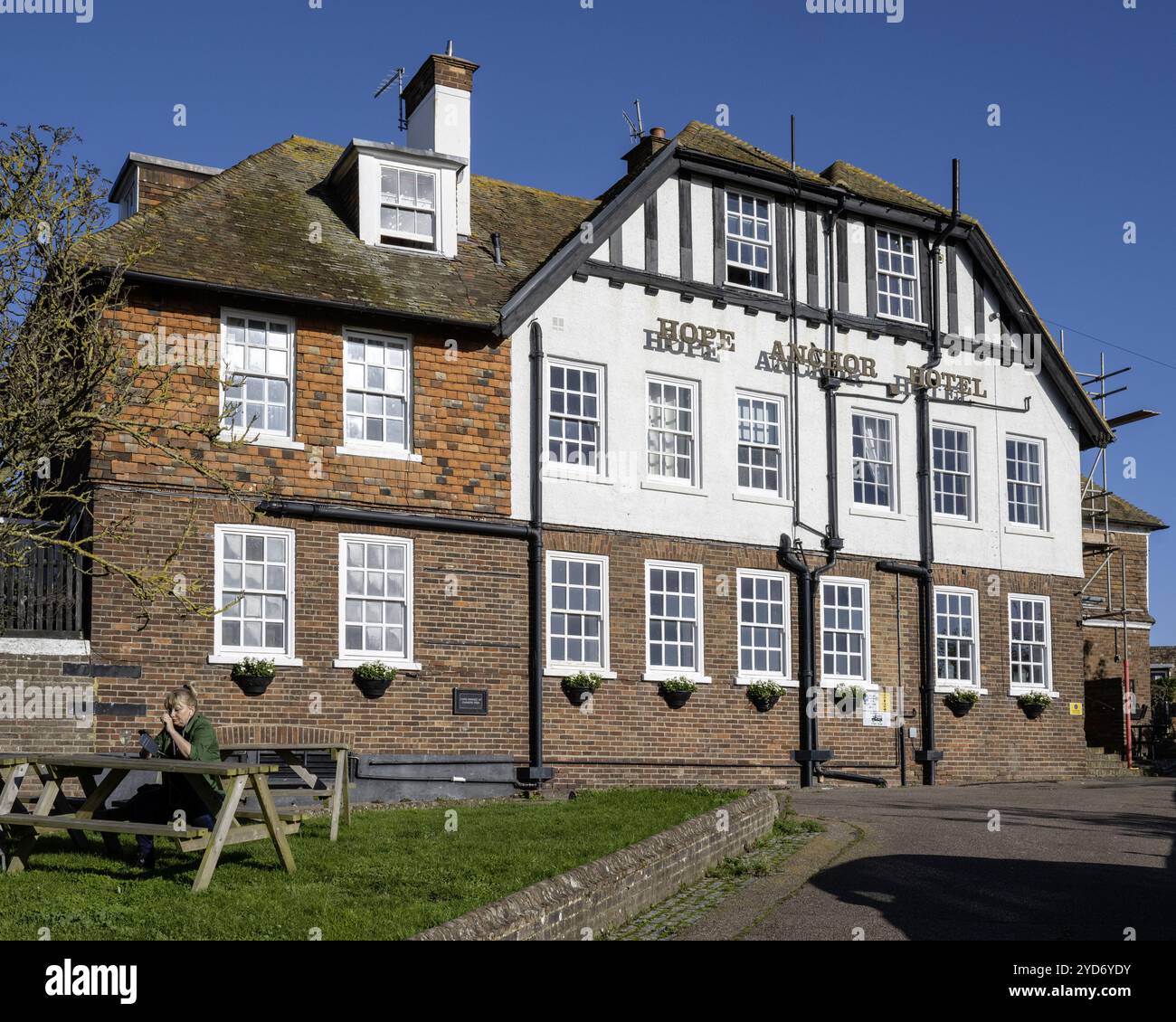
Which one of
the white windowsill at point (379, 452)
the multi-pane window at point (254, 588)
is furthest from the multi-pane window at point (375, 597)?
the white windowsill at point (379, 452)

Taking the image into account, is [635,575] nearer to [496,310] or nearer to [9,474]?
[496,310]

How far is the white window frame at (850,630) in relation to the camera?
24.5 m

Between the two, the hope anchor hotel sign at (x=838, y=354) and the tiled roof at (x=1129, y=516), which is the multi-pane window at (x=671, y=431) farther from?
the tiled roof at (x=1129, y=516)

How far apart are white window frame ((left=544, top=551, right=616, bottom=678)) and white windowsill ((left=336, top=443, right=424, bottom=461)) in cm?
262

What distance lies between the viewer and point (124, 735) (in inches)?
721

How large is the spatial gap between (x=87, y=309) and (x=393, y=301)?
5643mm

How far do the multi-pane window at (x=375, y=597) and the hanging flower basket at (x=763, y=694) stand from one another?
19.8ft

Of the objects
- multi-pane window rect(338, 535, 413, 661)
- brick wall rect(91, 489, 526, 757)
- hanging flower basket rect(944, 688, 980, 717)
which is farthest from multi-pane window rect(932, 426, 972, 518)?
multi-pane window rect(338, 535, 413, 661)

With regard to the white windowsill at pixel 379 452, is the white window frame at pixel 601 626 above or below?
below

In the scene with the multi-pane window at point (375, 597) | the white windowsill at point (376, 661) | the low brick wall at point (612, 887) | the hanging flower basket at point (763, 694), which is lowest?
the low brick wall at point (612, 887)

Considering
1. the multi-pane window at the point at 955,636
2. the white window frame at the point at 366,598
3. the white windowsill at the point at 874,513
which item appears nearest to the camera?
the white window frame at the point at 366,598

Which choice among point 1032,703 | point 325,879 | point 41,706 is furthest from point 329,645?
point 1032,703

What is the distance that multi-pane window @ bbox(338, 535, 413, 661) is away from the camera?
66.6 ft
